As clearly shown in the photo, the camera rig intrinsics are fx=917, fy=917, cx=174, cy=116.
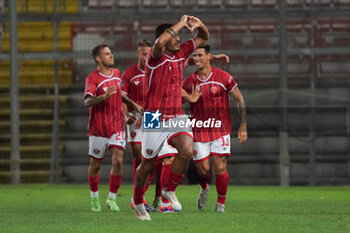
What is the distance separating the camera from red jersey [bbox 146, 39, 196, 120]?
7.96 metres

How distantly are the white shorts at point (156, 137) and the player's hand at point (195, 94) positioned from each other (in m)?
1.53

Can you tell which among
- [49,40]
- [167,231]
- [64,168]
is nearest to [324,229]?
[167,231]

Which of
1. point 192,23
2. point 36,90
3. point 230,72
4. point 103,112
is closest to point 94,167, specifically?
point 103,112

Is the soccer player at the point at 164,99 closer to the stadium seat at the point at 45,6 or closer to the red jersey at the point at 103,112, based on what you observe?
the red jersey at the point at 103,112

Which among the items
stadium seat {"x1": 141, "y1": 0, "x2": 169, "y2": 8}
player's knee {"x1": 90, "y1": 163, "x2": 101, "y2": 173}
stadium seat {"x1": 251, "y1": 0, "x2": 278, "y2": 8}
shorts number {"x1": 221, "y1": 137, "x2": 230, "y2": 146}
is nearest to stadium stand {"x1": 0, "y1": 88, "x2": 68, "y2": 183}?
stadium seat {"x1": 141, "y1": 0, "x2": 169, "y2": 8}

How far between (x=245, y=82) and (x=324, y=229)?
9335mm

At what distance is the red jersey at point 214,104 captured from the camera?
31.7 feet

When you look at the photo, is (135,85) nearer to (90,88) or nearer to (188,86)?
(90,88)

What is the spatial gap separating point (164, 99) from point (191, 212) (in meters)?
1.65

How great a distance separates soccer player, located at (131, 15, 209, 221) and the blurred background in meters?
7.21

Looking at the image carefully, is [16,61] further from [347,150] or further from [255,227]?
[255,227]

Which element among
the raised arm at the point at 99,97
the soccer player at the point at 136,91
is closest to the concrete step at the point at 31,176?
the soccer player at the point at 136,91

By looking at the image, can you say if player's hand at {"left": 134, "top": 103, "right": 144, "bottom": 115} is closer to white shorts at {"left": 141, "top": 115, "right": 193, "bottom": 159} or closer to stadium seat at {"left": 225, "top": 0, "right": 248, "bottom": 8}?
white shorts at {"left": 141, "top": 115, "right": 193, "bottom": 159}

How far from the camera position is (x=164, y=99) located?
26.1 feet
